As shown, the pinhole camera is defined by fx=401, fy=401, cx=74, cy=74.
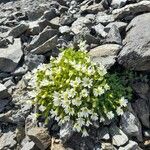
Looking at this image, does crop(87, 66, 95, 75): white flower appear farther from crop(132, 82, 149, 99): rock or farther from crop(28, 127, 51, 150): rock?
crop(28, 127, 51, 150): rock

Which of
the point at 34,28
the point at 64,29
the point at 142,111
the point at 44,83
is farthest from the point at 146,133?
the point at 34,28

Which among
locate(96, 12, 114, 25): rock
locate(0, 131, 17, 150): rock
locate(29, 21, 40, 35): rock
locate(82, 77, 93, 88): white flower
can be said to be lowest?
locate(0, 131, 17, 150): rock

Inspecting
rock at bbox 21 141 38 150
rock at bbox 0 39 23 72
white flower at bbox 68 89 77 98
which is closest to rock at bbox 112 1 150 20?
rock at bbox 0 39 23 72

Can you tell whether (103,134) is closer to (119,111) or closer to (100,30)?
(119,111)

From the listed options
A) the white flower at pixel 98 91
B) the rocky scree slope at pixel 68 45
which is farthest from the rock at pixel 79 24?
the white flower at pixel 98 91

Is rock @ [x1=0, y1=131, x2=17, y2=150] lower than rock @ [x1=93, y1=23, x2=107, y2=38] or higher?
lower

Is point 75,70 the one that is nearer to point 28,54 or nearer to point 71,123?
point 71,123
